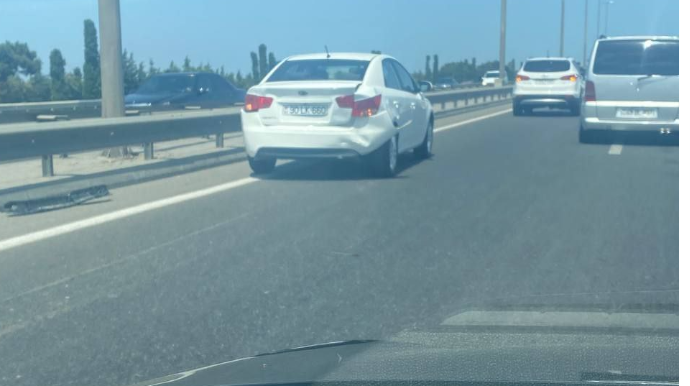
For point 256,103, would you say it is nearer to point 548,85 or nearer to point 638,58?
point 638,58

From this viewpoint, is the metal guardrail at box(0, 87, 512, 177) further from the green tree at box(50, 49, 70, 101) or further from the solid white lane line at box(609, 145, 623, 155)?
the green tree at box(50, 49, 70, 101)

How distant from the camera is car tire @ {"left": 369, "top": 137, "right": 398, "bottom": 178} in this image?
11992 mm

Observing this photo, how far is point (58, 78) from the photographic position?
2459 cm

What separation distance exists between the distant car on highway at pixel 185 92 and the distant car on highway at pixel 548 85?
10418 millimetres

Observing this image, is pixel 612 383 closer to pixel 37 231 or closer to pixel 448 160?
pixel 37 231

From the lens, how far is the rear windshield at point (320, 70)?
482 inches

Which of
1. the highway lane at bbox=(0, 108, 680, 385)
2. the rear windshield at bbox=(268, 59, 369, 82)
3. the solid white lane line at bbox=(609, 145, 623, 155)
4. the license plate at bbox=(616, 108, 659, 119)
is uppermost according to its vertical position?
the rear windshield at bbox=(268, 59, 369, 82)

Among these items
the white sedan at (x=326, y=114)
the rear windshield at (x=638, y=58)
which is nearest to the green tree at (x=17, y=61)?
the white sedan at (x=326, y=114)

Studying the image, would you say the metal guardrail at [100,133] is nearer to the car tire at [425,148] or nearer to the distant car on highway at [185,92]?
the car tire at [425,148]

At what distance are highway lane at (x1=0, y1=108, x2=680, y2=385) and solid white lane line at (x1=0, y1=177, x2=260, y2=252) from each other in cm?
13

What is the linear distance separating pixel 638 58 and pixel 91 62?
38.0ft

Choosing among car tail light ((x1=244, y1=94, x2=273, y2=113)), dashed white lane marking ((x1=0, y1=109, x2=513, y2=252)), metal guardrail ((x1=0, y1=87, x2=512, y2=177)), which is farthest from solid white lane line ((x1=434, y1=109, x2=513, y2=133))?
dashed white lane marking ((x1=0, y1=109, x2=513, y2=252))

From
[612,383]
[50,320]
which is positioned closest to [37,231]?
[50,320]

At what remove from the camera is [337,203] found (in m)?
10.3
